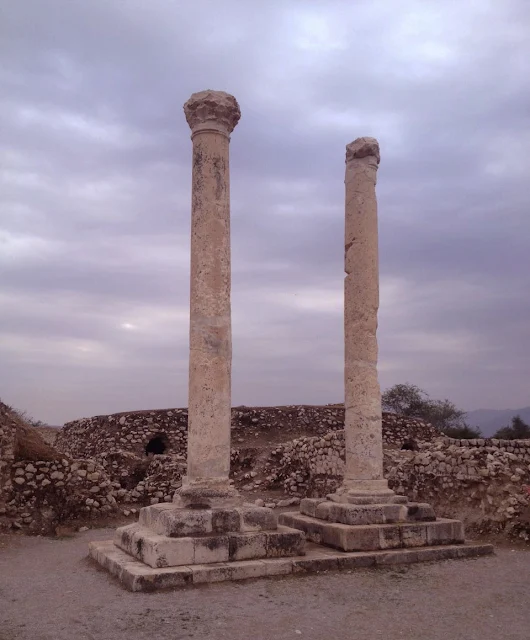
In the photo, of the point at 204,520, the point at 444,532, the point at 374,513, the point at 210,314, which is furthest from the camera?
the point at 444,532

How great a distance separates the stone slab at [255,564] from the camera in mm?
6812

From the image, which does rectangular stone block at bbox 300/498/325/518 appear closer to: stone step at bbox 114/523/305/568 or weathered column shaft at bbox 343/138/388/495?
weathered column shaft at bbox 343/138/388/495

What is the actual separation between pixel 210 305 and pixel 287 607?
409 centimetres

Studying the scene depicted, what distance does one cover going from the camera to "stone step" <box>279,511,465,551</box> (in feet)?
27.8

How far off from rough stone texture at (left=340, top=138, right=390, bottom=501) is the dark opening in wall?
12.6m

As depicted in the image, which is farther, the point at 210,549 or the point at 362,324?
the point at 362,324

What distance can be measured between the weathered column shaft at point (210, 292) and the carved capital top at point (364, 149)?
2306 mm

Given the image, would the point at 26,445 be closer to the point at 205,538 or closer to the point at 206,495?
the point at 206,495

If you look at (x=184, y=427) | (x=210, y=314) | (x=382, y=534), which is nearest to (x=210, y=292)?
(x=210, y=314)

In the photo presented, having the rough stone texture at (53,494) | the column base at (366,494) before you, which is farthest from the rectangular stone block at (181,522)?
the rough stone texture at (53,494)

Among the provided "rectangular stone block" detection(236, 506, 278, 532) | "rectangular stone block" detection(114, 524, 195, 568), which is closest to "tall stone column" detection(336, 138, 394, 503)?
"rectangular stone block" detection(236, 506, 278, 532)

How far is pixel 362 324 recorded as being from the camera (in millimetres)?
10086

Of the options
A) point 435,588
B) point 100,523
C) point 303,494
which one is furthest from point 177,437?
point 435,588

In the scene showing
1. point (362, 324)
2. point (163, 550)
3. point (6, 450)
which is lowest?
point (163, 550)
